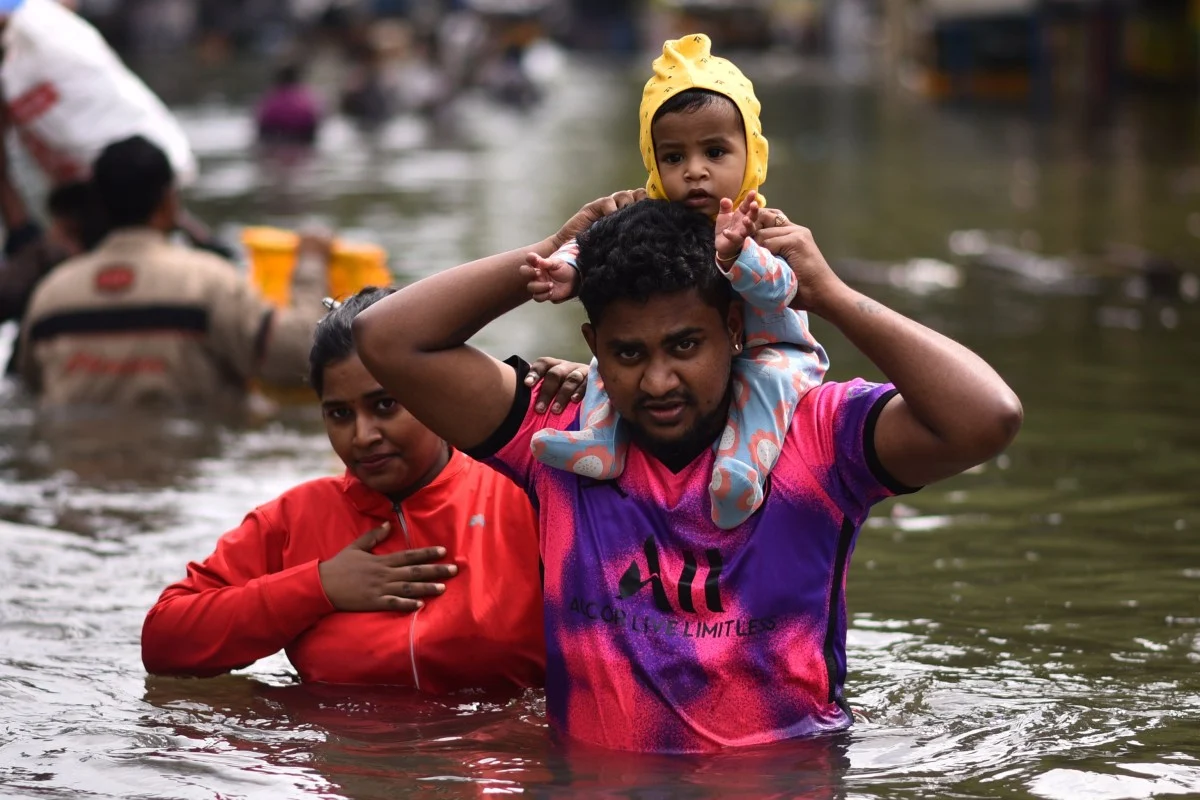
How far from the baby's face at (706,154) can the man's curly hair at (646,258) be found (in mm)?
165

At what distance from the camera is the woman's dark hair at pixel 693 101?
14.2 feet

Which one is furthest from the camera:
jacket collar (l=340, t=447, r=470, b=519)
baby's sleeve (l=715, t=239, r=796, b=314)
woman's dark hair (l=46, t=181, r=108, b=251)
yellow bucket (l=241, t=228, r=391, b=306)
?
yellow bucket (l=241, t=228, r=391, b=306)

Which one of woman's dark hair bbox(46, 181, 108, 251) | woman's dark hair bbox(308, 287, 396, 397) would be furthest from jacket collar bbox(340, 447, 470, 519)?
woman's dark hair bbox(46, 181, 108, 251)

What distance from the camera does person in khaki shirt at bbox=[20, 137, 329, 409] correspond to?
28.2ft

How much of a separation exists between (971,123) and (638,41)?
43596 mm

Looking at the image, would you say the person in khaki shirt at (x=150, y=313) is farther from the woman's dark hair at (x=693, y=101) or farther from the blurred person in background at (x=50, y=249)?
the woman's dark hair at (x=693, y=101)

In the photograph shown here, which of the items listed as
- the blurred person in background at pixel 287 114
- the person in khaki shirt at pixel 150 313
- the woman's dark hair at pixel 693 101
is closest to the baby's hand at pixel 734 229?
the woman's dark hair at pixel 693 101

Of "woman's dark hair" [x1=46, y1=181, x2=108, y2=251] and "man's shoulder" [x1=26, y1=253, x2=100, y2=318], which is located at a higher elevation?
"woman's dark hair" [x1=46, y1=181, x2=108, y2=251]

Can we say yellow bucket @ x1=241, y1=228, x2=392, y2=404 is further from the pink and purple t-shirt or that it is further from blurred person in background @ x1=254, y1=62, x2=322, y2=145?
blurred person in background @ x1=254, y1=62, x2=322, y2=145

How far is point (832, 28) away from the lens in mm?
54469

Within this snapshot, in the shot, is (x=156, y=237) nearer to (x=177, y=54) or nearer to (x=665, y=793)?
(x=665, y=793)

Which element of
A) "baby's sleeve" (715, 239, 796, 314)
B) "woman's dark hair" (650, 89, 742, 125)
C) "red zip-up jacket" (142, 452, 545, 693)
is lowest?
"red zip-up jacket" (142, 452, 545, 693)

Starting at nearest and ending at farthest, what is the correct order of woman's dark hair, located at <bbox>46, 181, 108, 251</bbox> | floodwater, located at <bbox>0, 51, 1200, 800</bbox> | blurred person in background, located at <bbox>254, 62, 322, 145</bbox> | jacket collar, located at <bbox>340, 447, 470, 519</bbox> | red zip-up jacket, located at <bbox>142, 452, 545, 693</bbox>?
floodwater, located at <bbox>0, 51, 1200, 800</bbox> → red zip-up jacket, located at <bbox>142, 452, 545, 693</bbox> → jacket collar, located at <bbox>340, 447, 470, 519</bbox> → woman's dark hair, located at <bbox>46, 181, 108, 251</bbox> → blurred person in background, located at <bbox>254, 62, 322, 145</bbox>

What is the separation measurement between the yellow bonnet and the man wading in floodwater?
0.23 m
